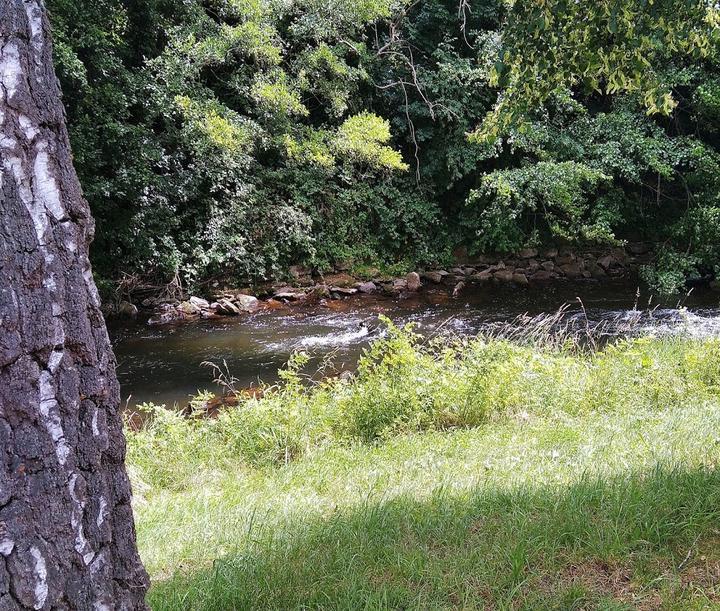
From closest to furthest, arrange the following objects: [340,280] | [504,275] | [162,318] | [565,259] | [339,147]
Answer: [162,318]
[339,147]
[340,280]
[504,275]
[565,259]

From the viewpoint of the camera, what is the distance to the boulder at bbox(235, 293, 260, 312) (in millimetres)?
10328

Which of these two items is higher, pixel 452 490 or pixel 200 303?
pixel 200 303

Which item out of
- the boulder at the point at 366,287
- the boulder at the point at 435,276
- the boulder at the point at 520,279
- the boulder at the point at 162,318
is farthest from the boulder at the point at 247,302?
the boulder at the point at 520,279

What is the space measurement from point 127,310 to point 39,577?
981cm

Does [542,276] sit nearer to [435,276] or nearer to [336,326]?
[435,276]

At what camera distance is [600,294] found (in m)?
10.7

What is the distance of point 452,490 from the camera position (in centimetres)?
258

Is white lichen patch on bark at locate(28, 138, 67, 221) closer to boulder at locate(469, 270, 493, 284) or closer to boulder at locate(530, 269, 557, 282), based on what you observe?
boulder at locate(469, 270, 493, 284)

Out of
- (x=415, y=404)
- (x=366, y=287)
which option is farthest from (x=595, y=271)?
(x=415, y=404)

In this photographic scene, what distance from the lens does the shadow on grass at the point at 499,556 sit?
1.68 m

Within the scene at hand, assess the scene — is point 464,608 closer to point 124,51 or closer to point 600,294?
point 600,294

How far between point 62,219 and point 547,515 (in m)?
2.03

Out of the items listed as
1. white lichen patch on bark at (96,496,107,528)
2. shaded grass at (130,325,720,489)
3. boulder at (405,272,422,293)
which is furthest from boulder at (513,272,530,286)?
white lichen patch on bark at (96,496,107,528)

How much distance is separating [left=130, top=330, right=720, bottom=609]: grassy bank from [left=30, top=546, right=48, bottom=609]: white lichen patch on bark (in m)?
0.90
